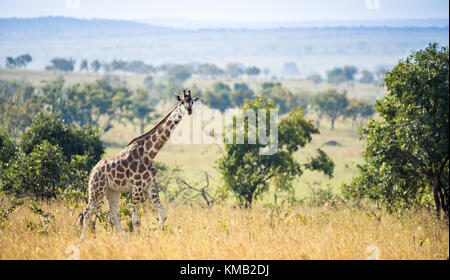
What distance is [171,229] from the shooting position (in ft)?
32.1

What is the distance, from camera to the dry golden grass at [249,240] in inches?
315

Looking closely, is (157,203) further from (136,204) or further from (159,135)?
(159,135)

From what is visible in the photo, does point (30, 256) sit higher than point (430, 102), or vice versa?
point (430, 102)

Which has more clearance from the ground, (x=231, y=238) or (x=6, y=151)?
(x=6, y=151)

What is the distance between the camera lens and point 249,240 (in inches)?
348

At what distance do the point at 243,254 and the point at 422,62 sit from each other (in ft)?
21.6

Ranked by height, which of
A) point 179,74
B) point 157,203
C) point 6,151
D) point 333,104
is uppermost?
point 179,74

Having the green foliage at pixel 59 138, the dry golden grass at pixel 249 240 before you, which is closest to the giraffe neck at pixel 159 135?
the dry golden grass at pixel 249 240

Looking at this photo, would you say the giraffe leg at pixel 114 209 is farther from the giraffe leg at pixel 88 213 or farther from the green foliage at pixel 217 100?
the green foliage at pixel 217 100

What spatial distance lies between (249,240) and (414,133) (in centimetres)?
441

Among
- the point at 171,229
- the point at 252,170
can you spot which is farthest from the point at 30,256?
the point at 252,170

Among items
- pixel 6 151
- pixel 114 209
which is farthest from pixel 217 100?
pixel 114 209
